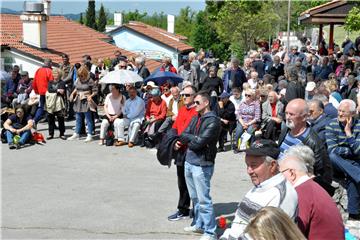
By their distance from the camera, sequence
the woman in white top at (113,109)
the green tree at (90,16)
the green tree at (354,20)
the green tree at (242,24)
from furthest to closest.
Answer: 1. the green tree at (90,16)
2. the green tree at (242,24)
3. the green tree at (354,20)
4. the woman in white top at (113,109)

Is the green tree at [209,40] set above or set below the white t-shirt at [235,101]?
above

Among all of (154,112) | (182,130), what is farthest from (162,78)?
(182,130)

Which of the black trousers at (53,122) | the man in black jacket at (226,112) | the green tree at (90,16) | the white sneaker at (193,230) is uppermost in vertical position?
the green tree at (90,16)

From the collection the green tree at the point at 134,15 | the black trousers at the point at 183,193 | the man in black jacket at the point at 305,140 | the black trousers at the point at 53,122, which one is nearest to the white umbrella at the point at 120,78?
the black trousers at the point at 53,122

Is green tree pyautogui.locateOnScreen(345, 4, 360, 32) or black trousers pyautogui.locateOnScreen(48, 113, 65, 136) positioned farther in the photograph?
green tree pyautogui.locateOnScreen(345, 4, 360, 32)

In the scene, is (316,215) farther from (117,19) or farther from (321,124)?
(117,19)

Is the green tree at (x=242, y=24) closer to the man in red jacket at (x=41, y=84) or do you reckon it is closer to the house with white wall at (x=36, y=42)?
the house with white wall at (x=36, y=42)

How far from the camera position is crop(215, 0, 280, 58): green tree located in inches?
1563

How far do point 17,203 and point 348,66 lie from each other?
10.8 meters

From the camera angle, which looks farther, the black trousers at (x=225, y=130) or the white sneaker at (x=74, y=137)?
the white sneaker at (x=74, y=137)

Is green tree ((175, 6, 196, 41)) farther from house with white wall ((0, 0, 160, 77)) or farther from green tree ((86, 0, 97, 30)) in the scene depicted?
house with white wall ((0, 0, 160, 77))

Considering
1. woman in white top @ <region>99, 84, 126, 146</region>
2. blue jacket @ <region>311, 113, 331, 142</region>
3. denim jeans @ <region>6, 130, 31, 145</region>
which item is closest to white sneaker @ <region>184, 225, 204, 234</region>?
blue jacket @ <region>311, 113, 331, 142</region>

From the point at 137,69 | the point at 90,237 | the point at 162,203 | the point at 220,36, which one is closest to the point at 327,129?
the point at 162,203

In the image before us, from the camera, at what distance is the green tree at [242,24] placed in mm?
39688
